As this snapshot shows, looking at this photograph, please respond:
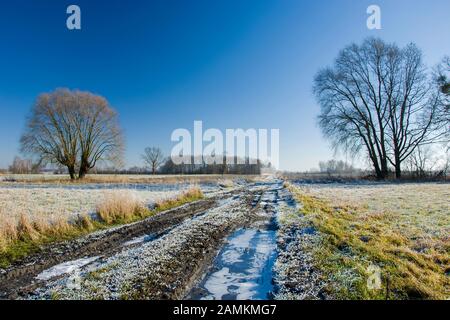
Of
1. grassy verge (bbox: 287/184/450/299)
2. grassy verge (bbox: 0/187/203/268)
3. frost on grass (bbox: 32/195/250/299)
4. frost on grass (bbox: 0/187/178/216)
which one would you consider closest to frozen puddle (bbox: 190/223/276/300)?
frost on grass (bbox: 32/195/250/299)

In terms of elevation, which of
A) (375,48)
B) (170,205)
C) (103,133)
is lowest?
(170,205)

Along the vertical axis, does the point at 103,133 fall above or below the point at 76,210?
above

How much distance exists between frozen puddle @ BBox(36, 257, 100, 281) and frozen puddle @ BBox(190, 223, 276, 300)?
2447mm

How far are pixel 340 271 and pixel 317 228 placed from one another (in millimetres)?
2613

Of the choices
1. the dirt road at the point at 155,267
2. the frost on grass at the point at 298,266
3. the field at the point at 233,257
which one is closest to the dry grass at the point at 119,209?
the field at the point at 233,257

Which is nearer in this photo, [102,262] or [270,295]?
[270,295]

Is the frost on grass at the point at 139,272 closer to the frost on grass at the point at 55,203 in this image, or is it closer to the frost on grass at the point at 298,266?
the frost on grass at the point at 298,266

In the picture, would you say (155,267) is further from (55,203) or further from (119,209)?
(55,203)

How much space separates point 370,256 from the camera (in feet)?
14.6

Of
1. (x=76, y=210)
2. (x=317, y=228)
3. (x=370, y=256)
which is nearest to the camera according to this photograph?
(x=370, y=256)

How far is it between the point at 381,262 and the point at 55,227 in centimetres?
788

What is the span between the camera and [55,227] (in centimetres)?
695
